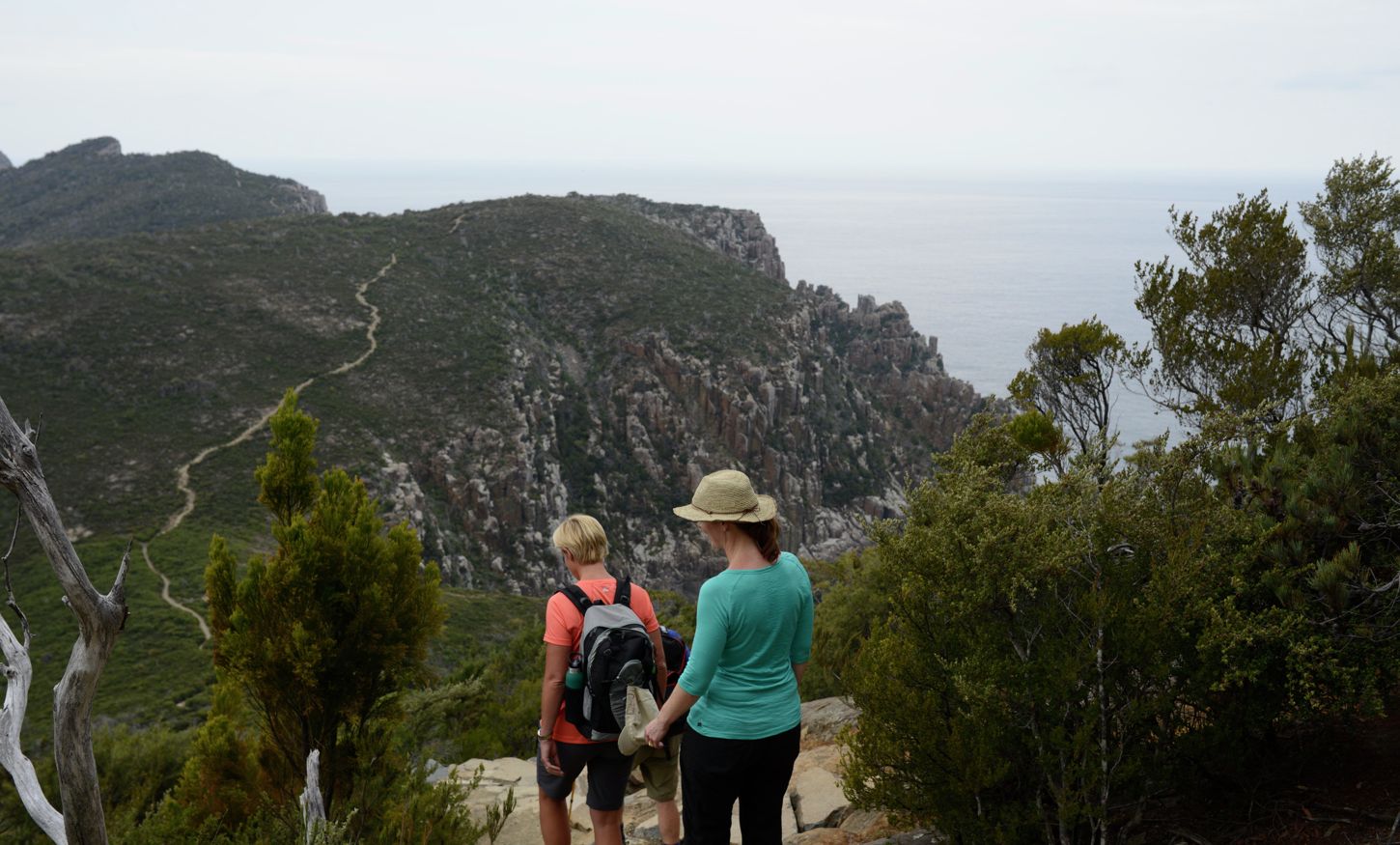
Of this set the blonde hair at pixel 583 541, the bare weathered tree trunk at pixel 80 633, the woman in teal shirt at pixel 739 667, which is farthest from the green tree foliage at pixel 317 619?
the woman in teal shirt at pixel 739 667

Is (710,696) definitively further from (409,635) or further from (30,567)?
(30,567)

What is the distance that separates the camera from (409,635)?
6148mm

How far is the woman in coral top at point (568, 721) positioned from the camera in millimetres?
4023

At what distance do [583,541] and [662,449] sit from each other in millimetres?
44243

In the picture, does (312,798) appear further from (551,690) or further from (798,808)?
(798,808)

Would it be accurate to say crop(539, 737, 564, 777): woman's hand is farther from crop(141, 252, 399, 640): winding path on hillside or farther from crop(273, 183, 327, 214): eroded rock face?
crop(273, 183, 327, 214): eroded rock face

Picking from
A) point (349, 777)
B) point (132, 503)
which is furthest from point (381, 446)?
point (349, 777)

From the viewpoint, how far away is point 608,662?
3926 mm

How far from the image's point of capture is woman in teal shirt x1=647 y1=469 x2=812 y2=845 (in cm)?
322

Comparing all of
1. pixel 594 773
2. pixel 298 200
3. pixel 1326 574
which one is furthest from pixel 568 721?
Answer: pixel 298 200

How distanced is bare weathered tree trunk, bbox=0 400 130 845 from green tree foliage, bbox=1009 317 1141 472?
12.9 metres

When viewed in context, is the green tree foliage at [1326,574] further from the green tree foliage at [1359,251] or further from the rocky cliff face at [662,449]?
the rocky cliff face at [662,449]

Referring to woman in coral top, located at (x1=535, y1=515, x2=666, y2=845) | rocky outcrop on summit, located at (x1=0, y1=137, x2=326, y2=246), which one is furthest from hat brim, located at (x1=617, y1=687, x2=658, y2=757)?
rocky outcrop on summit, located at (x1=0, y1=137, x2=326, y2=246)

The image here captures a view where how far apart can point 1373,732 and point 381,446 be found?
35603 mm
